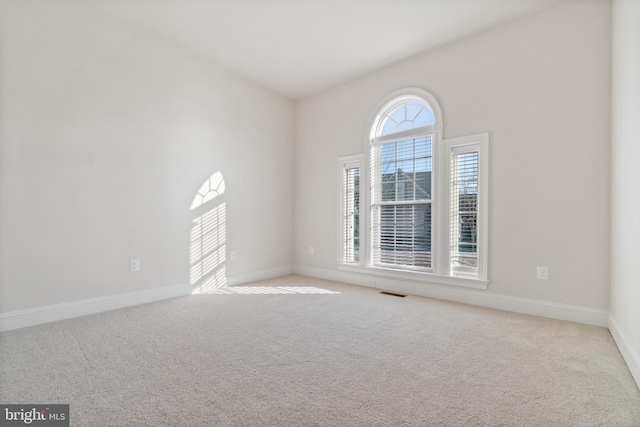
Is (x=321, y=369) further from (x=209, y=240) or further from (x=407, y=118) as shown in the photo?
(x=407, y=118)

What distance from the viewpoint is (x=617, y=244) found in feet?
7.68

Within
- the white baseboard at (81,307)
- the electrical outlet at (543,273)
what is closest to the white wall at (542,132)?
the electrical outlet at (543,273)

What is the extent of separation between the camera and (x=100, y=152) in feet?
9.73

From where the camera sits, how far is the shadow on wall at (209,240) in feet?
12.3

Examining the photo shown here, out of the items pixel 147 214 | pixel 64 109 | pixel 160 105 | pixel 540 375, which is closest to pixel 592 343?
pixel 540 375

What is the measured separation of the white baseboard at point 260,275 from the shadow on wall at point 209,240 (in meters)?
0.15

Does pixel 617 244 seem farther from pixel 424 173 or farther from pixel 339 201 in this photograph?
pixel 339 201

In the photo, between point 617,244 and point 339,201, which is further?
point 339,201

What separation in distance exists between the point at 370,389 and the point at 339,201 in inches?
122

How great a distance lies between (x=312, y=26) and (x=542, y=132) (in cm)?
245

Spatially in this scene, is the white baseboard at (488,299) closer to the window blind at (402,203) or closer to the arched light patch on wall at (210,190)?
the window blind at (402,203)

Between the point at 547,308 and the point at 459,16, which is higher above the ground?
the point at 459,16

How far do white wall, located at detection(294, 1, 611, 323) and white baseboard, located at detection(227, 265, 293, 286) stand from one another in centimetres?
280

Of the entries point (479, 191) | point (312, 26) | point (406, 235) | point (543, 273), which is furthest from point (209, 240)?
point (543, 273)
